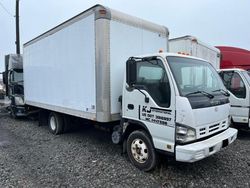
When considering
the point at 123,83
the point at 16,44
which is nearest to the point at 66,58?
the point at 123,83

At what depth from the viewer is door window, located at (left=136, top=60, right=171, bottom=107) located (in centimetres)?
385

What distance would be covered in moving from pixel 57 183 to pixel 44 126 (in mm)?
5334

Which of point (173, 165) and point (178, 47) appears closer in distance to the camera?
point (173, 165)

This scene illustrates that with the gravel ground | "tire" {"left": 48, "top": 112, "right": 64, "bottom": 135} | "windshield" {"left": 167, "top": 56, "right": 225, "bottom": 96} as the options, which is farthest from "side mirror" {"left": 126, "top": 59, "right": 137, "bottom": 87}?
"tire" {"left": 48, "top": 112, "right": 64, "bottom": 135}

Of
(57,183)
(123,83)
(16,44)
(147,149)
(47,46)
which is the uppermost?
(16,44)

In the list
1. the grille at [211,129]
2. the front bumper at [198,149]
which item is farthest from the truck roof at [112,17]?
the front bumper at [198,149]

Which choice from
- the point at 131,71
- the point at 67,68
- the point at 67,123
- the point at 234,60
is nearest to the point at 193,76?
the point at 131,71

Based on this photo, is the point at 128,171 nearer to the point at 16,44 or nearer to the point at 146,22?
the point at 146,22

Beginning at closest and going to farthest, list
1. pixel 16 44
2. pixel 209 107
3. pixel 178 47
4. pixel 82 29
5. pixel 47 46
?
pixel 209 107
pixel 82 29
pixel 47 46
pixel 178 47
pixel 16 44

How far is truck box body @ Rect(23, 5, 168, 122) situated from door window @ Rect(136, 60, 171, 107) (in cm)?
69

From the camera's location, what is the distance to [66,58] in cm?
591

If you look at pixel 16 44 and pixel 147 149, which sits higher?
pixel 16 44

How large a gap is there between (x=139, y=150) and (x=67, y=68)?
9.50 feet

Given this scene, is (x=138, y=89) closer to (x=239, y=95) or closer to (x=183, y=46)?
(x=239, y=95)
